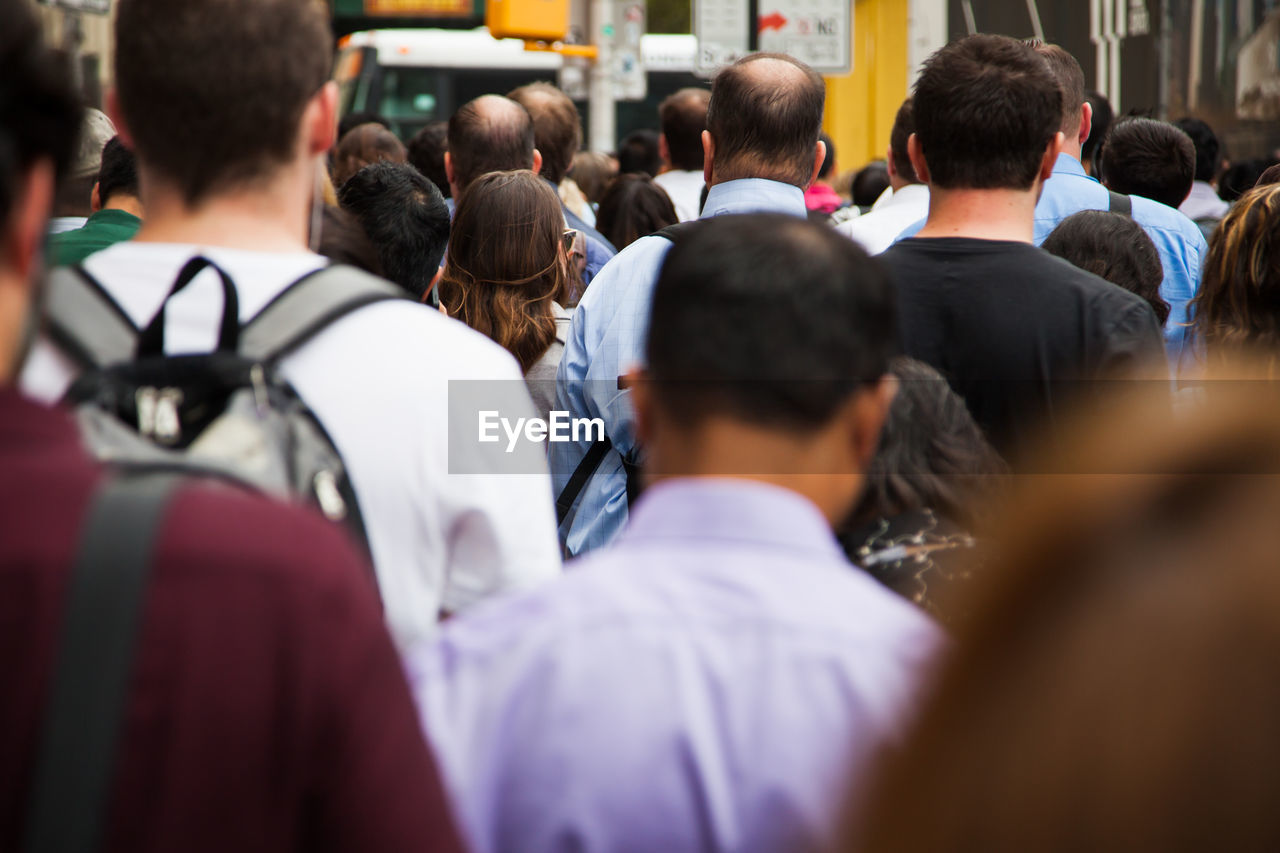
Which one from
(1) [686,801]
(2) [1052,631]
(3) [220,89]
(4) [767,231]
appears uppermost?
(3) [220,89]

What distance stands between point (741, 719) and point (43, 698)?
2.16 feet

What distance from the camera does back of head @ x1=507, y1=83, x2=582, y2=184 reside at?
6.71 meters

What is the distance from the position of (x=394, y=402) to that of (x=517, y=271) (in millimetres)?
2511

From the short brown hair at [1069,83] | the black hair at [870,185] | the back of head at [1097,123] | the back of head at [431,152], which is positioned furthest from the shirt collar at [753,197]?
the black hair at [870,185]

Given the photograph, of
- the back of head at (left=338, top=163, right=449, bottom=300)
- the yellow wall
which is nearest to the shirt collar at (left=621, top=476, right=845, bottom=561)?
the back of head at (left=338, top=163, right=449, bottom=300)

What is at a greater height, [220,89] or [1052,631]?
[220,89]

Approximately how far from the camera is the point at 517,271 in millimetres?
4434

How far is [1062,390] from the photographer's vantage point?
307 centimetres

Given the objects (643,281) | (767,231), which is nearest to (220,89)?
(767,231)

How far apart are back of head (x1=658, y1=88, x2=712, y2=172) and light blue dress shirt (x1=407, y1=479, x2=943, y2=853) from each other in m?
5.88

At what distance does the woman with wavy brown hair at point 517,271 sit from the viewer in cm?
441

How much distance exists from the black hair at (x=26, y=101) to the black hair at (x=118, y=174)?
304 centimetres

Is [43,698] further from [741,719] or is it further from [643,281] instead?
[643,281]

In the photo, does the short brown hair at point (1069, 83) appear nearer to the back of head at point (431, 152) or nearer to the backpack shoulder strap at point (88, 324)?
the back of head at point (431, 152)
